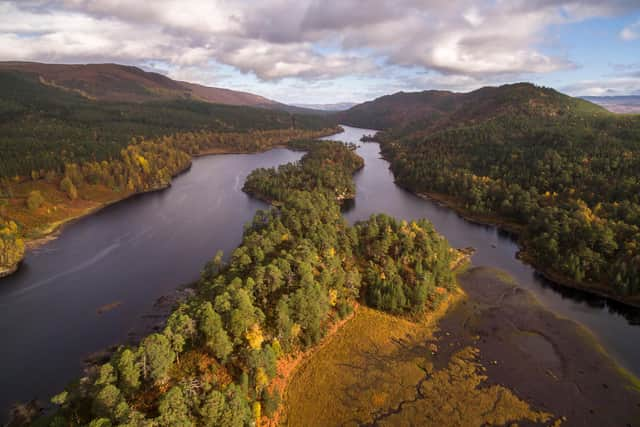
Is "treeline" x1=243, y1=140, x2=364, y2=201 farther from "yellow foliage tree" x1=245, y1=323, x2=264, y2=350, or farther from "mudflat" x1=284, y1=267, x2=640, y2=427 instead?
"yellow foliage tree" x1=245, y1=323, x2=264, y2=350

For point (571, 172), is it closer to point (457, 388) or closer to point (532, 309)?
point (532, 309)

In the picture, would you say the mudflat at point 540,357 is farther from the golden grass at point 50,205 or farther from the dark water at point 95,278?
the golden grass at point 50,205

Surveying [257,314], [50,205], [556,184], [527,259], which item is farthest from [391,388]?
[50,205]

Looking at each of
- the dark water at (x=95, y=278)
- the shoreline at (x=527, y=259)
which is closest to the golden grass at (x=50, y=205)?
the dark water at (x=95, y=278)

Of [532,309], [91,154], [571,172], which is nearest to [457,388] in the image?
[532,309]

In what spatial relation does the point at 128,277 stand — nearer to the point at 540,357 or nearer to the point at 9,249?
the point at 9,249
